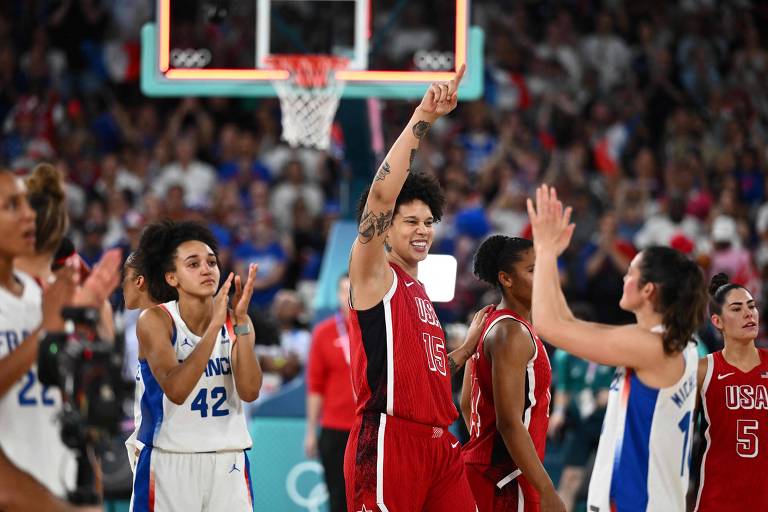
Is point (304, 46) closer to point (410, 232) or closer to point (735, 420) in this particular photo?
point (410, 232)

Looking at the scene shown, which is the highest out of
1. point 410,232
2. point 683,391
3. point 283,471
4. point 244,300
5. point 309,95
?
point 309,95

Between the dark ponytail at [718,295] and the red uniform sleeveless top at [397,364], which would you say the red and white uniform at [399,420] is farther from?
the dark ponytail at [718,295]

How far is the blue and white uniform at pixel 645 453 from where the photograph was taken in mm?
4621

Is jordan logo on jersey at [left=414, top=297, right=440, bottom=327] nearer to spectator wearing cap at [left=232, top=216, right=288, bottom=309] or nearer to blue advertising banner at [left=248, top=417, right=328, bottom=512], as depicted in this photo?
blue advertising banner at [left=248, top=417, right=328, bottom=512]

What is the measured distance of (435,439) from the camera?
5.06 metres

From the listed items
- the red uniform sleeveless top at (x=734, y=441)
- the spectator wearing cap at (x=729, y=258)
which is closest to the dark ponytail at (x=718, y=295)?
the red uniform sleeveless top at (x=734, y=441)

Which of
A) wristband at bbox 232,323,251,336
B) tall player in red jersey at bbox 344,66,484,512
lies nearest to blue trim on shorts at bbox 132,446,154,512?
wristband at bbox 232,323,251,336

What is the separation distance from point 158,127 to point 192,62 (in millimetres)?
5736

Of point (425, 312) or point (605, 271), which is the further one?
point (605, 271)

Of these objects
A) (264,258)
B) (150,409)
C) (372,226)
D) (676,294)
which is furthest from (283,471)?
(676,294)

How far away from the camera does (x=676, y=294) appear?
15.3 ft

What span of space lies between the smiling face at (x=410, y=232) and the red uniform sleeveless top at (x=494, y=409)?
21.6 inches

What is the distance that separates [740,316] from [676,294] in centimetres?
109

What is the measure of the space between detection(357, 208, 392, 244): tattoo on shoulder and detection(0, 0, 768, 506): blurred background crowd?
5.05m
